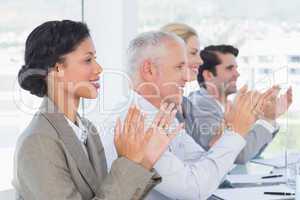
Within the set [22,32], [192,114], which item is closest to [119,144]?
[192,114]

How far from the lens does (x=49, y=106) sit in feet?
4.21

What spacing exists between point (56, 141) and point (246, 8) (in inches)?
94.3

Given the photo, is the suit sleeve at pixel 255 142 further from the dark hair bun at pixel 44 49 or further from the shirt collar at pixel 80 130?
the dark hair bun at pixel 44 49

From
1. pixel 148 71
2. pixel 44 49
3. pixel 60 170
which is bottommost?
pixel 60 170

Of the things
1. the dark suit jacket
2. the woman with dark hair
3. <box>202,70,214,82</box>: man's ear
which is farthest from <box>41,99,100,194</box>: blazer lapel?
<box>202,70,214,82</box>: man's ear

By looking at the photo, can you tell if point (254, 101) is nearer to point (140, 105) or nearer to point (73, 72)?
point (140, 105)

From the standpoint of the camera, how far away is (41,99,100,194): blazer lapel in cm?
125

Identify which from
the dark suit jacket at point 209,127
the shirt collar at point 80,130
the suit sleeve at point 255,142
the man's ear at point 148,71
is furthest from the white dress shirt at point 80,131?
the suit sleeve at point 255,142

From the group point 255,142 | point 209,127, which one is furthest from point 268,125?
point 209,127

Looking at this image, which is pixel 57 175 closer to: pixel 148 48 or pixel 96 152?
pixel 96 152

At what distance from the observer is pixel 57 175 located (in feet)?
3.80

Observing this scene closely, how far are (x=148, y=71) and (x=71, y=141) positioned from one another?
52 centimetres

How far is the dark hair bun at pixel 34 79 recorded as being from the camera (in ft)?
4.26

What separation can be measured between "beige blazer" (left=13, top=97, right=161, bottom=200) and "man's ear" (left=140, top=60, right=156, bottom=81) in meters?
0.47
